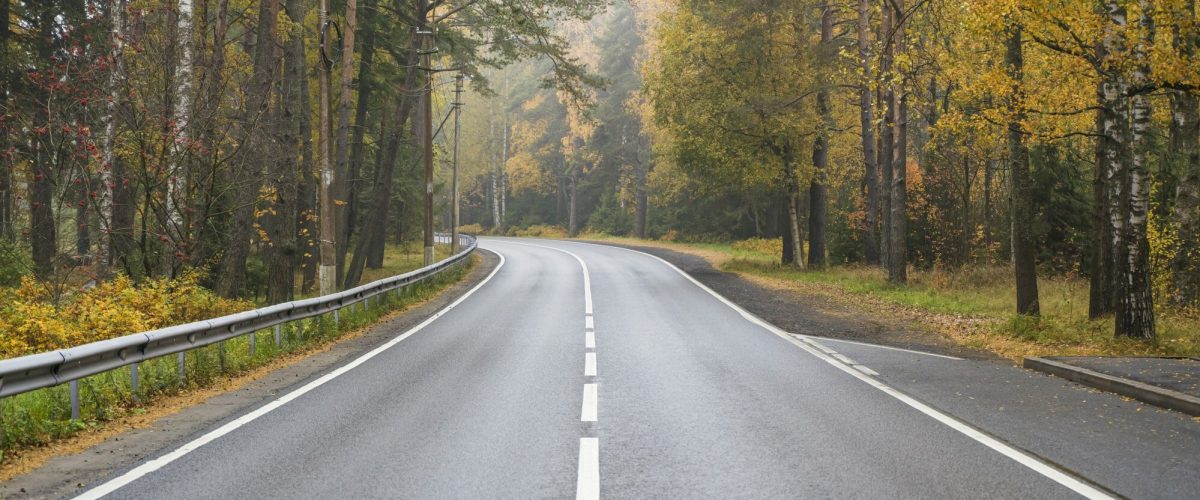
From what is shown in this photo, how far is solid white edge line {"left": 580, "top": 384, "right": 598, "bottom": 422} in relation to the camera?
777cm

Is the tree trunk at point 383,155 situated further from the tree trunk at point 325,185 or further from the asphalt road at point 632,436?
the asphalt road at point 632,436

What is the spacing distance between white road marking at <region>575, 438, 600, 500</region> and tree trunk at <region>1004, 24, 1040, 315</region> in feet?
33.1

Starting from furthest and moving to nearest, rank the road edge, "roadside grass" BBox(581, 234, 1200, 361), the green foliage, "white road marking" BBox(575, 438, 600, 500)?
the green foliage
"roadside grass" BBox(581, 234, 1200, 361)
the road edge
"white road marking" BBox(575, 438, 600, 500)

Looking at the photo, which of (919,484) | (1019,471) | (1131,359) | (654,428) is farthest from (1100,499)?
(1131,359)

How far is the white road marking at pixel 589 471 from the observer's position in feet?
17.5

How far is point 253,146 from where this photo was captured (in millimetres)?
15898

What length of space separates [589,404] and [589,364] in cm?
275

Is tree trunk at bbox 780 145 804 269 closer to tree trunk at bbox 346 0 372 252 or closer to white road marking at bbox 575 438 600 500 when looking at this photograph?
tree trunk at bbox 346 0 372 252

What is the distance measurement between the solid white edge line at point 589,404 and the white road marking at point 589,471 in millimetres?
895

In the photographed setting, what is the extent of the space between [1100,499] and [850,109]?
3281 centimetres

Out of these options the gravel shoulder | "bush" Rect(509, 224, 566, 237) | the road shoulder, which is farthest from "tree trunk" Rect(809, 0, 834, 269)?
"bush" Rect(509, 224, 566, 237)

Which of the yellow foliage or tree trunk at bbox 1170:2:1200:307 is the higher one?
tree trunk at bbox 1170:2:1200:307

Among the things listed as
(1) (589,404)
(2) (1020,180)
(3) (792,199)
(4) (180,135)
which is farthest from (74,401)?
(3) (792,199)

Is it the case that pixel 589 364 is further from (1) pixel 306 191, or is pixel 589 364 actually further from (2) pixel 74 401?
(1) pixel 306 191
